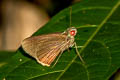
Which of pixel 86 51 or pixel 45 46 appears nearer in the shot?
pixel 86 51

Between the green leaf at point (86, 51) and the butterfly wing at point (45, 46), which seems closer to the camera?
the green leaf at point (86, 51)

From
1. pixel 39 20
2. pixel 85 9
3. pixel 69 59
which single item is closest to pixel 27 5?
pixel 39 20

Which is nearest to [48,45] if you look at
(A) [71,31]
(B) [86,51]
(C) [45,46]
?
(C) [45,46]

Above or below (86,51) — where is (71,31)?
above

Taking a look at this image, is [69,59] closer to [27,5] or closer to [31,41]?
[31,41]

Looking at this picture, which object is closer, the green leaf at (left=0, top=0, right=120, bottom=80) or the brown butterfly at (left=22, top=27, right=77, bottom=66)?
the green leaf at (left=0, top=0, right=120, bottom=80)

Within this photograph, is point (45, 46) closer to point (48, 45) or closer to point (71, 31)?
point (48, 45)
